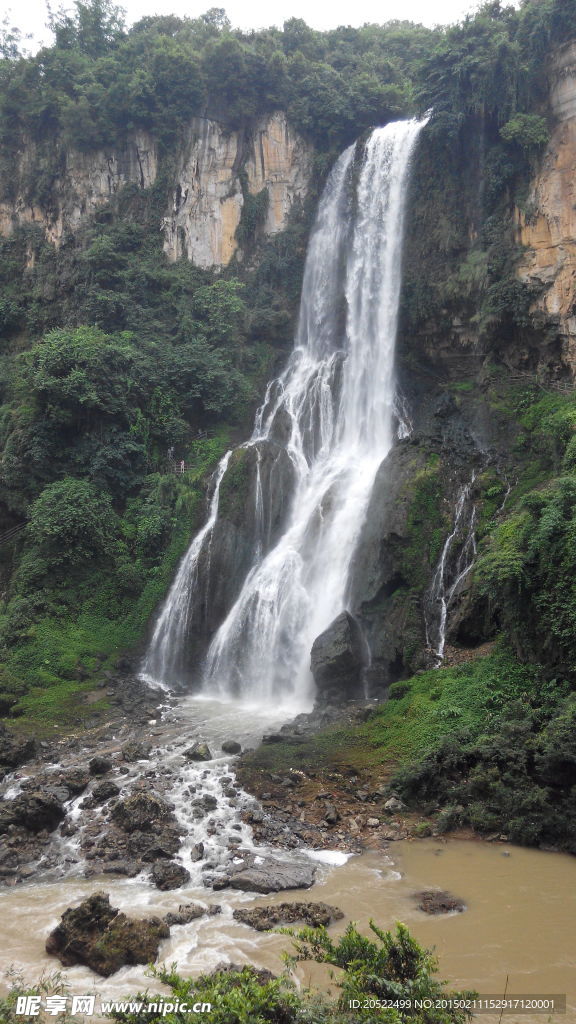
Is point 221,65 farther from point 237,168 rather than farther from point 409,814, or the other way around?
point 409,814

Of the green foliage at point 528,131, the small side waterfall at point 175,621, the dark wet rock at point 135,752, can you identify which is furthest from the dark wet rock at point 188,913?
the green foliage at point 528,131

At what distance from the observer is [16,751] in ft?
42.2

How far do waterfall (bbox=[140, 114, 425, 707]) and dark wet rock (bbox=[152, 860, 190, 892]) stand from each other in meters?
7.76

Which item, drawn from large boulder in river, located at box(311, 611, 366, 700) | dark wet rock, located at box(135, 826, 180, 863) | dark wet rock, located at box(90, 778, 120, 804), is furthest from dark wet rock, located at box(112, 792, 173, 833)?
large boulder in river, located at box(311, 611, 366, 700)

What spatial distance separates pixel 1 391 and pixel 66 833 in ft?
68.3

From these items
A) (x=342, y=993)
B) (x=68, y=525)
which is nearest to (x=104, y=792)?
(x=342, y=993)

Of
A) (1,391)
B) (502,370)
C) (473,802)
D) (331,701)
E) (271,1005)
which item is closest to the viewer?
(271,1005)

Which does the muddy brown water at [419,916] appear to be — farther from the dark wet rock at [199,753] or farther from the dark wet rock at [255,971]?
A: the dark wet rock at [199,753]

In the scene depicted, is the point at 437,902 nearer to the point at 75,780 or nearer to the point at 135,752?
the point at 75,780

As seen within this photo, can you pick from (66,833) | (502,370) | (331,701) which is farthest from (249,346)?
(66,833)

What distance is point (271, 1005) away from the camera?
14.8 feet

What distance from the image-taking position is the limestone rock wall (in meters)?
29.5

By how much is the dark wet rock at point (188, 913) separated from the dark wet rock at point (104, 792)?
3.65 m

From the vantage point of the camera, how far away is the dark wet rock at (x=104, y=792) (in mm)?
10758
